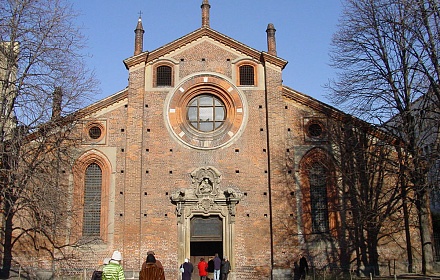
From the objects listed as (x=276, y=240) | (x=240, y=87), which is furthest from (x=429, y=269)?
(x=240, y=87)

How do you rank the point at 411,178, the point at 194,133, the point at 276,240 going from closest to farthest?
the point at 411,178 → the point at 276,240 → the point at 194,133

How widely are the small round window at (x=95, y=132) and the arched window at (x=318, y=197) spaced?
9.67m

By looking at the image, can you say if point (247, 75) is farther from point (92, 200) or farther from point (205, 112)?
point (92, 200)

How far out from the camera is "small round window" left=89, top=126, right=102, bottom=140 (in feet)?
72.5

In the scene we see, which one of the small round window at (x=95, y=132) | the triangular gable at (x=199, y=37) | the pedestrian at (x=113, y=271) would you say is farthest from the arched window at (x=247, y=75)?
the pedestrian at (x=113, y=271)

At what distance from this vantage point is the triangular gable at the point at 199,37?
890 inches

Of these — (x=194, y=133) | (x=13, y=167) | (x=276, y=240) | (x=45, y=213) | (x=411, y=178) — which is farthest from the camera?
(x=194, y=133)

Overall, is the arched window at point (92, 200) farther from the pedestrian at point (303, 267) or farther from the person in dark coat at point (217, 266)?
the pedestrian at point (303, 267)

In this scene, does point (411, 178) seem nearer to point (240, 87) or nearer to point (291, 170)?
point (291, 170)

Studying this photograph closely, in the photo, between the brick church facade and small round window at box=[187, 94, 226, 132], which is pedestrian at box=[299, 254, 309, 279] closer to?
the brick church facade

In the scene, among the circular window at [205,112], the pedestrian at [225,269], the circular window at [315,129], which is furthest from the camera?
the circular window at [315,129]

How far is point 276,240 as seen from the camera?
20484 mm

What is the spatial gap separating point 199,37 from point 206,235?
926 cm

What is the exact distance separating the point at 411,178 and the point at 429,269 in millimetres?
3698
